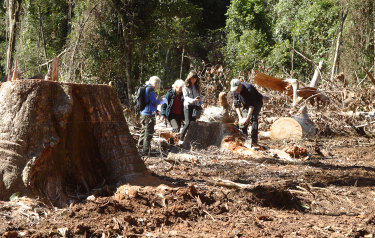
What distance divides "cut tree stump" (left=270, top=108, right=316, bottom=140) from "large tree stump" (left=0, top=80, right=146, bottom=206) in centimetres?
633

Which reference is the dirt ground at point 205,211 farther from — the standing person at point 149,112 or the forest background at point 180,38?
the forest background at point 180,38

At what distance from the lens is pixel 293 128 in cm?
Answer: 1045

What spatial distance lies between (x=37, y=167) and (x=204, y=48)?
20.1 meters

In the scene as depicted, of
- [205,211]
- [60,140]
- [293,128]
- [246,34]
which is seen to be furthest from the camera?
[246,34]

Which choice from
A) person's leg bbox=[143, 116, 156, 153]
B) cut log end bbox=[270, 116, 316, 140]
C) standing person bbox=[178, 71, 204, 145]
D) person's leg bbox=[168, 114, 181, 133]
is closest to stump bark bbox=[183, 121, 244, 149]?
standing person bbox=[178, 71, 204, 145]

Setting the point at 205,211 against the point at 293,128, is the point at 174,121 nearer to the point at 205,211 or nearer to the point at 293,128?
the point at 293,128

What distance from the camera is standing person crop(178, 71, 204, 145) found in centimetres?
850

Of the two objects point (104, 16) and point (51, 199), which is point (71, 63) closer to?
point (104, 16)

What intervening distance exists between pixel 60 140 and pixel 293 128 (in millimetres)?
7259

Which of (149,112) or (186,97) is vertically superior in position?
(186,97)

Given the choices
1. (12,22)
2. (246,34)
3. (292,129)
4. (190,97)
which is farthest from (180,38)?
(190,97)

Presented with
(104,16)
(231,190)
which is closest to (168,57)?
(104,16)

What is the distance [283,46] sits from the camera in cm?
2331

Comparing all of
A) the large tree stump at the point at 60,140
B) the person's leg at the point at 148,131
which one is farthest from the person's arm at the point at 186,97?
the large tree stump at the point at 60,140
